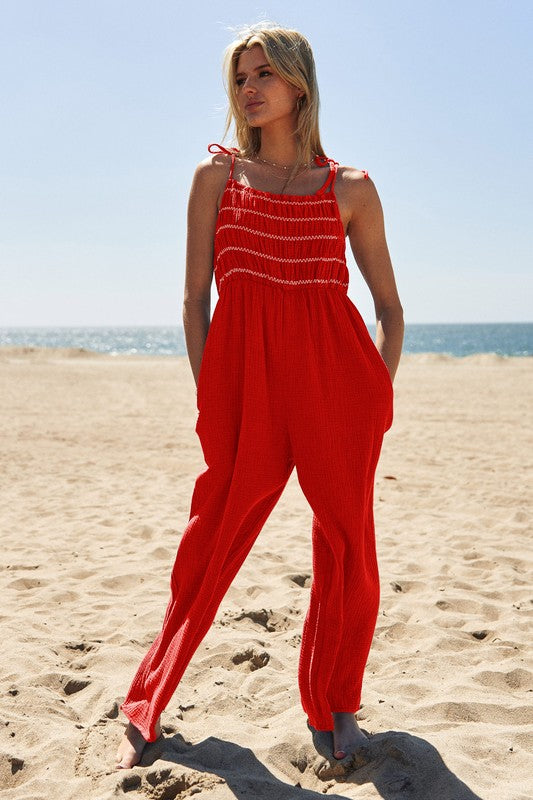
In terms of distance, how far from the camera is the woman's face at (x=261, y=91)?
238cm

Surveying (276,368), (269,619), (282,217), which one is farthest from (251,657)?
(282,217)

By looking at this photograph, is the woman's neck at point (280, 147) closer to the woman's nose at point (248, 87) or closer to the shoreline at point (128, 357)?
the woman's nose at point (248, 87)

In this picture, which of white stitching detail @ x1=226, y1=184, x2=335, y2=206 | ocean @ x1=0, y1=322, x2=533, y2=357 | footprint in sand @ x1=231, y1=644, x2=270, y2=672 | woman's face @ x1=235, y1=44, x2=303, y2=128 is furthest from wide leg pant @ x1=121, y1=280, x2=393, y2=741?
ocean @ x1=0, y1=322, x2=533, y2=357

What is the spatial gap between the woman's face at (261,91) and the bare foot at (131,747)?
2032mm

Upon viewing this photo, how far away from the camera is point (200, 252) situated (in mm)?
2467

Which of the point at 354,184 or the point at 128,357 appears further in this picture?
the point at 128,357

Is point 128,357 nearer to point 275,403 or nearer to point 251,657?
point 251,657

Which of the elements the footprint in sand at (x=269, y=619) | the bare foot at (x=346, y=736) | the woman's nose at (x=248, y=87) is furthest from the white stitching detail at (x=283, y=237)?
the footprint in sand at (x=269, y=619)

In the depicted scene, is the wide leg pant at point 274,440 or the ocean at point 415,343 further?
the ocean at point 415,343

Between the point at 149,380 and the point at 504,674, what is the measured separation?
2043 cm

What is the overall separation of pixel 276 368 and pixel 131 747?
4.43 feet

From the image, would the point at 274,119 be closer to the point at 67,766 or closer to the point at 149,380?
the point at 67,766

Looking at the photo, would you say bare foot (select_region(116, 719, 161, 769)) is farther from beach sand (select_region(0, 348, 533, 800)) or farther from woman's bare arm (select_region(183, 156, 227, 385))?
woman's bare arm (select_region(183, 156, 227, 385))

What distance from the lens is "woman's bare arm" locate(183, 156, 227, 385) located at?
245 centimetres
